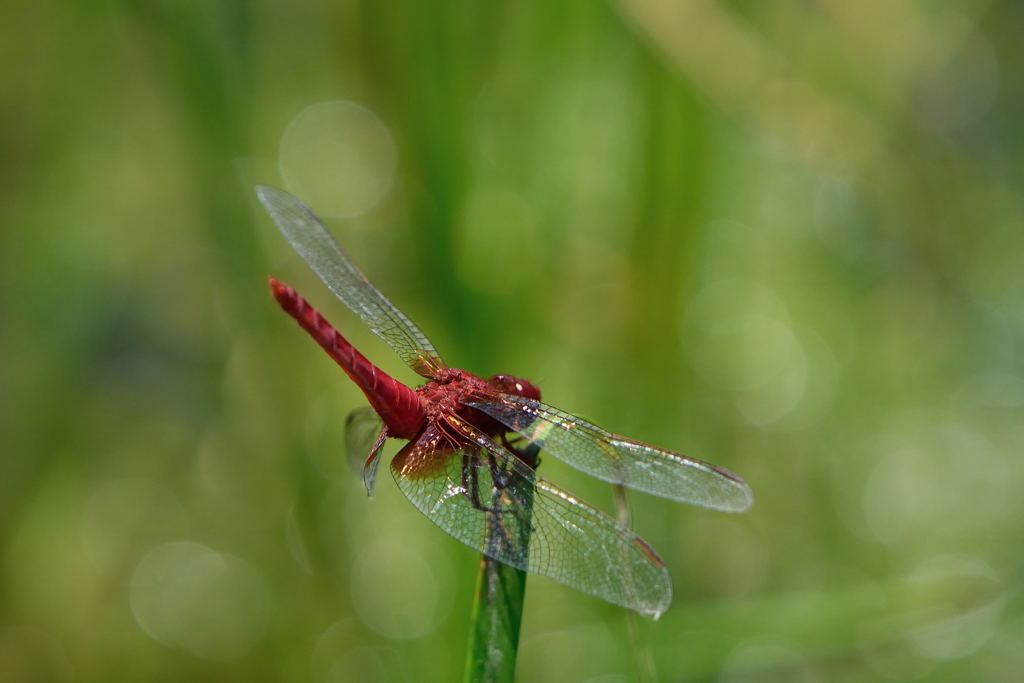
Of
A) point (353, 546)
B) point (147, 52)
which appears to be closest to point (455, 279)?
point (353, 546)

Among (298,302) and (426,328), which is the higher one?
(426,328)

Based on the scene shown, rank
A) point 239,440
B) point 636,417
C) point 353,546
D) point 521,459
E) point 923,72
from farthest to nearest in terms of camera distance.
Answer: point 923,72 → point 239,440 → point 353,546 → point 636,417 → point 521,459

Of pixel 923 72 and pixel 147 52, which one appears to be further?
pixel 923 72

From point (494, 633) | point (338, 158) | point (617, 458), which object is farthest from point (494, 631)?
point (338, 158)

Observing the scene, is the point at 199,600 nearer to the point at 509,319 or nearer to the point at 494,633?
the point at 509,319

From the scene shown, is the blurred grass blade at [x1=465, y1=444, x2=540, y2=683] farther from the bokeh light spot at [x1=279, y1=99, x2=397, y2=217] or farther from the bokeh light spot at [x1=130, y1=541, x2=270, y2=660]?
the bokeh light spot at [x1=279, y1=99, x2=397, y2=217]

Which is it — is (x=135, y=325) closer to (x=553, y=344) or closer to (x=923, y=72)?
(x=553, y=344)

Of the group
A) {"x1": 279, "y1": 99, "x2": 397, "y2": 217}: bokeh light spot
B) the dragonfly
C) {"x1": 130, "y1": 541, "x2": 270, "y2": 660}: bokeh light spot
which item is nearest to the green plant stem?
the dragonfly
